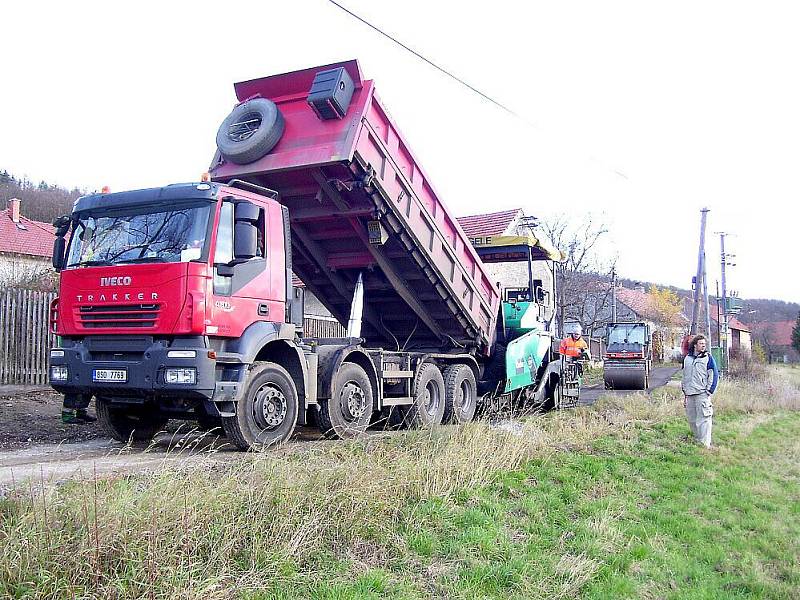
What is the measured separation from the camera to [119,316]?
6.66m

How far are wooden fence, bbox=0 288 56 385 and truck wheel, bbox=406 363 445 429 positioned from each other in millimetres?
7216

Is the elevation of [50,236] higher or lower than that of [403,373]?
higher

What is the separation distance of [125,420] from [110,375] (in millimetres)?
1531

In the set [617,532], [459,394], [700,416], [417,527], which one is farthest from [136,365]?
[700,416]

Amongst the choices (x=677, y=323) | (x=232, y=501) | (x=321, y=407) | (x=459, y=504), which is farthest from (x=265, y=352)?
(x=677, y=323)

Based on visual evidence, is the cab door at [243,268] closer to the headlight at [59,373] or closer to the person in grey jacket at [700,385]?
the headlight at [59,373]

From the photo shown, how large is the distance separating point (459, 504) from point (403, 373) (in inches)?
143

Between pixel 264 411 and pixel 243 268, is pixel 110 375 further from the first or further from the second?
pixel 243 268

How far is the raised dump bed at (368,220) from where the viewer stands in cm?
779

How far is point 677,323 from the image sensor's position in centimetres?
5925

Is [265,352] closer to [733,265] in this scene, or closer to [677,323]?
[733,265]

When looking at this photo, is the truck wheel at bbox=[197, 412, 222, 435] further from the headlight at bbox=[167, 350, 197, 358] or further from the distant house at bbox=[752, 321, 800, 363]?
the distant house at bbox=[752, 321, 800, 363]

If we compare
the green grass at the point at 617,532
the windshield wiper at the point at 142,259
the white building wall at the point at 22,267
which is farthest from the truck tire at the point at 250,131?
the white building wall at the point at 22,267

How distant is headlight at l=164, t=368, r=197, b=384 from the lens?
6339 millimetres
